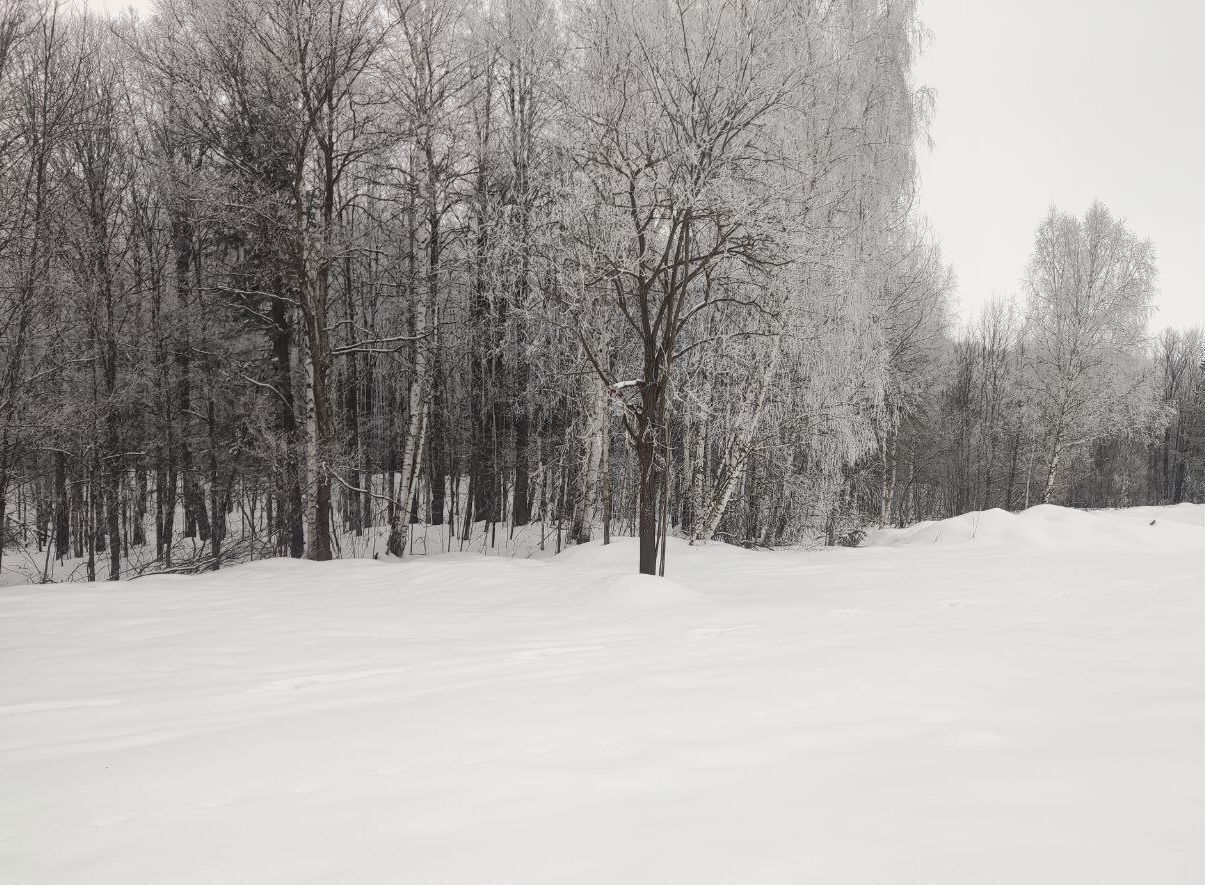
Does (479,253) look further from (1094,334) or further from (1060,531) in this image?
(1094,334)

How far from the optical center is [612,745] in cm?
236

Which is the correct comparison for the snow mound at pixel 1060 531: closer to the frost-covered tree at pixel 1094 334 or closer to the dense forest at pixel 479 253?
the dense forest at pixel 479 253

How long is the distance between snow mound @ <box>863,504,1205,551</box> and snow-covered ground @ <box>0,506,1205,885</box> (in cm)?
493

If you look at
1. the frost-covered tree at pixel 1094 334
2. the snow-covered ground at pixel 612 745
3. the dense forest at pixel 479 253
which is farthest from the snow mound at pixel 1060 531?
the frost-covered tree at pixel 1094 334

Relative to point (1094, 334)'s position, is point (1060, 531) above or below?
below

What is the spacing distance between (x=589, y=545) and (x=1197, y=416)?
40.3m

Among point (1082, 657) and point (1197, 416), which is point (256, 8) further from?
point (1197, 416)

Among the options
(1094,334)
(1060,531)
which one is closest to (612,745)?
(1060,531)

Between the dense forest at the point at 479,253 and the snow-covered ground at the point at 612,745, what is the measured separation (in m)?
3.17

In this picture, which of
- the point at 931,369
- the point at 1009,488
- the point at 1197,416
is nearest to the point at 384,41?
the point at 931,369

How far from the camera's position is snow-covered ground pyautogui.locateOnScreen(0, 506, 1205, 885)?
64.2 inches

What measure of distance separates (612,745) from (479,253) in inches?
386

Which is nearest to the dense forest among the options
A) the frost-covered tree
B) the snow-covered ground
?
the snow-covered ground

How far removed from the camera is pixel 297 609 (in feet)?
18.2
